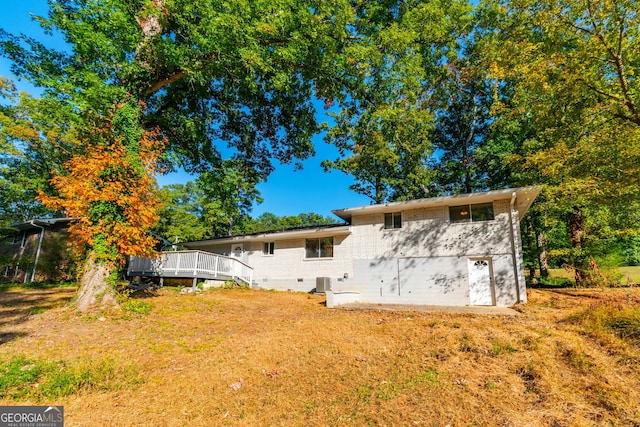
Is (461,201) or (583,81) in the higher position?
(583,81)

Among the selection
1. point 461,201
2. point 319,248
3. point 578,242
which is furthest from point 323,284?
point 578,242

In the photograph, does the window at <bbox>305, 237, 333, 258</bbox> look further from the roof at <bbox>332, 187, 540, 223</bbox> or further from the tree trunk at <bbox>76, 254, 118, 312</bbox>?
the tree trunk at <bbox>76, 254, 118, 312</bbox>

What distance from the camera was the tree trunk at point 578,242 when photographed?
1564 centimetres

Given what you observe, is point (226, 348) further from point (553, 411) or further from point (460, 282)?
point (460, 282)

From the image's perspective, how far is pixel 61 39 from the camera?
9.60 m

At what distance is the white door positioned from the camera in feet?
39.3

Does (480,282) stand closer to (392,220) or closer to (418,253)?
(418,253)

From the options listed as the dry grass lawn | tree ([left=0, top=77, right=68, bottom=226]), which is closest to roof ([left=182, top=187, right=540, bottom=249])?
the dry grass lawn

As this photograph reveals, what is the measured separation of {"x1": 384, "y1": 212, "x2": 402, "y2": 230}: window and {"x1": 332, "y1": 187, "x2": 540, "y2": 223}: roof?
10.2 inches

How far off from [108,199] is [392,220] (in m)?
12.0

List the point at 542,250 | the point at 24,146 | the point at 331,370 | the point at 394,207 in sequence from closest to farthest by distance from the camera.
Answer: the point at 331,370 < the point at 394,207 < the point at 542,250 < the point at 24,146

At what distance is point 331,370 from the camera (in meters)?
5.04

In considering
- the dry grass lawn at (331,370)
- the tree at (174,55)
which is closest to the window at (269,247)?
the tree at (174,55)

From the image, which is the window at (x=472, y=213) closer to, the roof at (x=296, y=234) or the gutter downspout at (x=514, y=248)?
the gutter downspout at (x=514, y=248)
